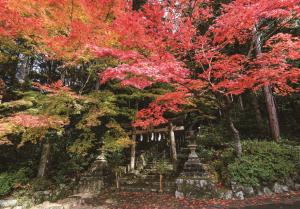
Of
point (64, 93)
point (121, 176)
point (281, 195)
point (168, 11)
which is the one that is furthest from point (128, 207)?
point (168, 11)

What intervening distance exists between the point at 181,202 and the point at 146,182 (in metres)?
2.50

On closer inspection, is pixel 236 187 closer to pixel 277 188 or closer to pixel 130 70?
pixel 277 188

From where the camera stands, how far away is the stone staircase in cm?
883

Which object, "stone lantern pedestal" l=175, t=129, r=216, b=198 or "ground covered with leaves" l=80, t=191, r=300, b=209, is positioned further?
"stone lantern pedestal" l=175, t=129, r=216, b=198

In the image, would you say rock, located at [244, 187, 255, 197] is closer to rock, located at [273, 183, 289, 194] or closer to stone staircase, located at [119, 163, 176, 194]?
rock, located at [273, 183, 289, 194]

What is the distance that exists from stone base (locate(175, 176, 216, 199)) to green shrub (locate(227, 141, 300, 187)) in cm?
87

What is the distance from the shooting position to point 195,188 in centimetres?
774

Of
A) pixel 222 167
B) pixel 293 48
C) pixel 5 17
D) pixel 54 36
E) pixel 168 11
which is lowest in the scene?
pixel 222 167

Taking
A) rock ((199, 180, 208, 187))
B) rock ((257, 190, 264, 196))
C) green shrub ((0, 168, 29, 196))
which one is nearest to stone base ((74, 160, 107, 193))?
green shrub ((0, 168, 29, 196))

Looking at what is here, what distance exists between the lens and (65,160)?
1066 centimetres

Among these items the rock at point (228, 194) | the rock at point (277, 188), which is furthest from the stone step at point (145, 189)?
the rock at point (277, 188)

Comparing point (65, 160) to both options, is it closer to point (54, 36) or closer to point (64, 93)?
point (64, 93)

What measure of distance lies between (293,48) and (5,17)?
33.5 ft

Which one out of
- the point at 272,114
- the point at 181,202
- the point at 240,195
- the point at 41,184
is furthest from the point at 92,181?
the point at 272,114
